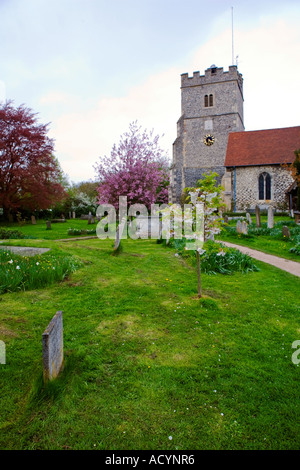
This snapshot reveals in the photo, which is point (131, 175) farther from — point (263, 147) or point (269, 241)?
point (263, 147)

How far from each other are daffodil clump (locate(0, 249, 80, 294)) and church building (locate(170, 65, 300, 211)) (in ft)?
74.6

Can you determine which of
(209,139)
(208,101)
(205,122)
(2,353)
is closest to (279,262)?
(2,353)

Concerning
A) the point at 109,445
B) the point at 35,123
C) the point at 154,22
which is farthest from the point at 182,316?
the point at 35,123

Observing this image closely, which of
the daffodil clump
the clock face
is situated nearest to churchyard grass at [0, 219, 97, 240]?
the daffodil clump

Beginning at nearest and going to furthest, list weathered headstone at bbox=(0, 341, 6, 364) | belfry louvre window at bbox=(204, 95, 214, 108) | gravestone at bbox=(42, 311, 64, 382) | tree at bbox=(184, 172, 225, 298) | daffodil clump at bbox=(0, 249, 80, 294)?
gravestone at bbox=(42, 311, 64, 382) → weathered headstone at bbox=(0, 341, 6, 364) → tree at bbox=(184, 172, 225, 298) → daffodil clump at bbox=(0, 249, 80, 294) → belfry louvre window at bbox=(204, 95, 214, 108)

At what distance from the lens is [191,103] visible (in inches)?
1248

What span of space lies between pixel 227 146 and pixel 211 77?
837 centimetres

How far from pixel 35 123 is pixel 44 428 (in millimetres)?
25694

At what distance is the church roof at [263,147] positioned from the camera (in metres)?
26.0

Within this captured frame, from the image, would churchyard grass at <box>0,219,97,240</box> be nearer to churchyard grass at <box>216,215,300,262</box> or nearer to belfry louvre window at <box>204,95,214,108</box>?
churchyard grass at <box>216,215,300,262</box>

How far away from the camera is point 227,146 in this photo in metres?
28.9

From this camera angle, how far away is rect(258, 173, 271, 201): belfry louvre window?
2644 cm

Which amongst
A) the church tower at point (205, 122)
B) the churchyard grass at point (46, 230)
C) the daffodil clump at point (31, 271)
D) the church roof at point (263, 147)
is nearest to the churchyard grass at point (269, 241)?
the daffodil clump at point (31, 271)
